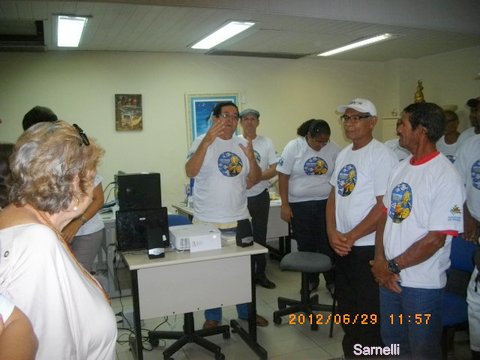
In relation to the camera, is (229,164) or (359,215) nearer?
(359,215)

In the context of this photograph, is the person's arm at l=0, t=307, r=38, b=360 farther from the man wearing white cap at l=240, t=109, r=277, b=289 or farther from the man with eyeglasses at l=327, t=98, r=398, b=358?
the man wearing white cap at l=240, t=109, r=277, b=289

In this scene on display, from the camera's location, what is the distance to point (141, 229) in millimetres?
2588

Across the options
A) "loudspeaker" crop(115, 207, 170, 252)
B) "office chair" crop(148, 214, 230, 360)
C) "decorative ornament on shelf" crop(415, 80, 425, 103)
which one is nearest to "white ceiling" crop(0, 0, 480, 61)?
"decorative ornament on shelf" crop(415, 80, 425, 103)

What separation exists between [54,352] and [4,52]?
15.1 ft

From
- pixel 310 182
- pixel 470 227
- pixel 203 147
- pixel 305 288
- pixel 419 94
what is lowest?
pixel 305 288

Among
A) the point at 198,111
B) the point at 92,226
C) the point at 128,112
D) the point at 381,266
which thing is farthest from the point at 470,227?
the point at 128,112

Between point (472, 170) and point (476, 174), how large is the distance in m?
0.05

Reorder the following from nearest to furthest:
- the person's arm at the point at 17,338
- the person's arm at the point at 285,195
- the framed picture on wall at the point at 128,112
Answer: the person's arm at the point at 17,338
the person's arm at the point at 285,195
the framed picture on wall at the point at 128,112

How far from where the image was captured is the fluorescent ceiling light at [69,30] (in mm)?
3504

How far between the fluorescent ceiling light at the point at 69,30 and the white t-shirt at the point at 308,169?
2268 millimetres

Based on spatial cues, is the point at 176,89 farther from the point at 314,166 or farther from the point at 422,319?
the point at 422,319

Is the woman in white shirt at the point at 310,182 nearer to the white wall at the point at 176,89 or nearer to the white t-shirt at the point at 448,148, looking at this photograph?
the white t-shirt at the point at 448,148

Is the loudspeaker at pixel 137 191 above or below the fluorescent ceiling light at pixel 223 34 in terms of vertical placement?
below

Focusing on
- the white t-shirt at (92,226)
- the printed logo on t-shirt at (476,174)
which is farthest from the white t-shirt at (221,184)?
the printed logo on t-shirt at (476,174)
